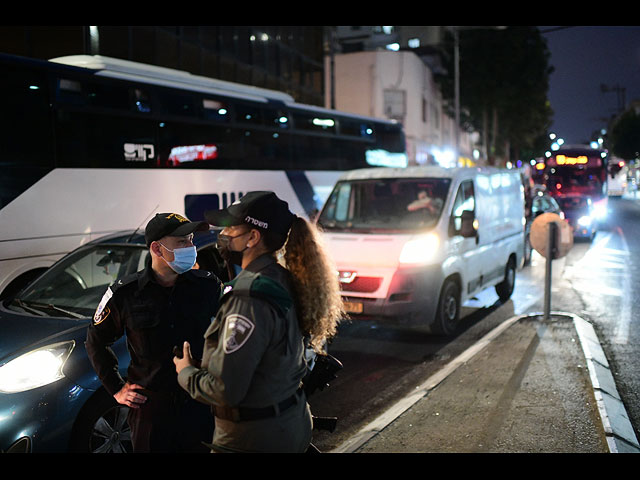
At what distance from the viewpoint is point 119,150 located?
31.0 feet

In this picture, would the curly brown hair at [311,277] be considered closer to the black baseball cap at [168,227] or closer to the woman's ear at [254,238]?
the woman's ear at [254,238]

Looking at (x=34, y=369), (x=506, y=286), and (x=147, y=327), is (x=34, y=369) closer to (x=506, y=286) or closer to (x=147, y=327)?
(x=147, y=327)

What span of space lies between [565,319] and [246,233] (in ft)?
21.7

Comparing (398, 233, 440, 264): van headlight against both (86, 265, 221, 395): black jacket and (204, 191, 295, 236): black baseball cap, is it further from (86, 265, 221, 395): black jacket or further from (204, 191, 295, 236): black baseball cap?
(204, 191, 295, 236): black baseball cap

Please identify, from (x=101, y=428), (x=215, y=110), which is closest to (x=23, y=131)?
(x=215, y=110)

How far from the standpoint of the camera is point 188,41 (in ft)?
64.1

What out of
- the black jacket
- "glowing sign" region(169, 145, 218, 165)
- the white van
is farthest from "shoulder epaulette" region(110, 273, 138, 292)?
"glowing sign" region(169, 145, 218, 165)

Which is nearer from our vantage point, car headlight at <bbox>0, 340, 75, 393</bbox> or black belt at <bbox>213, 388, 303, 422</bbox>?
black belt at <bbox>213, 388, 303, 422</bbox>

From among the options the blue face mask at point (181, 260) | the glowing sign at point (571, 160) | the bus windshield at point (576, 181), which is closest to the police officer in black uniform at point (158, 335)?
the blue face mask at point (181, 260)

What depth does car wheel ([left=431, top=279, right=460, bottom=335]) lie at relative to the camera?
25.7 feet

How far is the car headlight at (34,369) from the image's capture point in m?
3.79

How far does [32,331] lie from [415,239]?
464 centimetres

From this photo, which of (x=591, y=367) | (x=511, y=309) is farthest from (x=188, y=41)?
(x=591, y=367)

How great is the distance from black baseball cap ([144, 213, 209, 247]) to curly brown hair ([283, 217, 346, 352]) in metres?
0.85
